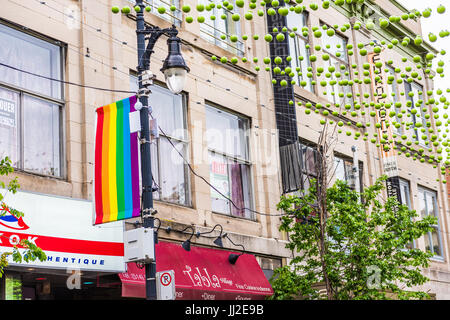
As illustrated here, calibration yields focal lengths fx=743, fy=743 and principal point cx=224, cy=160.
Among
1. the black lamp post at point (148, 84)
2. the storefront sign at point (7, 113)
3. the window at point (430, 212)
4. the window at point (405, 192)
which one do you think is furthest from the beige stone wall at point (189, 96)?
the window at point (430, 212)

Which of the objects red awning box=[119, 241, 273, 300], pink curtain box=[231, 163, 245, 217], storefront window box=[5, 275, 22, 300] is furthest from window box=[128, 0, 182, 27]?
storefront window box=[5, 275, 22, 300]

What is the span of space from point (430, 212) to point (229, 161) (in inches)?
529

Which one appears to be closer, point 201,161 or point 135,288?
point 135,288

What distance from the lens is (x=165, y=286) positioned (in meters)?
12.3

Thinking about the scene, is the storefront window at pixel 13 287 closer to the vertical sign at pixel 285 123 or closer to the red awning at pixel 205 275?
the red awning at pixel 205 275

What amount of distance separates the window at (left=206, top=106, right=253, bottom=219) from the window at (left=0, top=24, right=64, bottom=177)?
500 centimetres

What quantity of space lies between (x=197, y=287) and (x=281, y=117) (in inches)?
280

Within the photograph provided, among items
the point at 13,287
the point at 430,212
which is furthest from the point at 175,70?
the point at 430,212

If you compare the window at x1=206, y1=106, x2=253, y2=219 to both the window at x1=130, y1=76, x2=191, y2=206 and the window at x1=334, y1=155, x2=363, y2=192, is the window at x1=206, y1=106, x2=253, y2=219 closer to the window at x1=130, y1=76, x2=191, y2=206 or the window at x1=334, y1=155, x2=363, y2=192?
the window at x1=130, y1=76, x2=191, y2=206

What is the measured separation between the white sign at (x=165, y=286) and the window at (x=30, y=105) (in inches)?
141

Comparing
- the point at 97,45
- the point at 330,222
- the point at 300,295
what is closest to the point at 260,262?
the point at 300,295

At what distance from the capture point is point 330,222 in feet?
57.2

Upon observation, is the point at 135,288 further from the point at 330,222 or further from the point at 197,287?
the point at 330,222

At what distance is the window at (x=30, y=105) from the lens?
46.1 feet
